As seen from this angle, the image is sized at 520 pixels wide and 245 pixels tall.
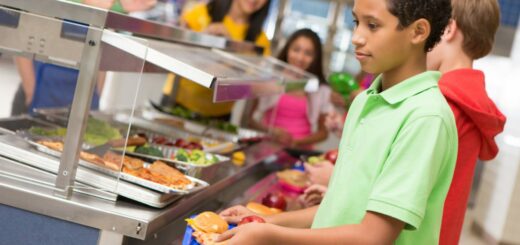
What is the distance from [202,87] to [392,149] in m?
3.01

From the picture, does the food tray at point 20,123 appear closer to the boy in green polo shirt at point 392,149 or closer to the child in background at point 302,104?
the boy in green polo shirt at point 392,149

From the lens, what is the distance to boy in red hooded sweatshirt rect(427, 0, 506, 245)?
6.98 feet

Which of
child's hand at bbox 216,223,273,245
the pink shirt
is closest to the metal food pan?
child's hand at bbox 216,223,273,245

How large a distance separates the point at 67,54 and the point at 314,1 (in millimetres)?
7094

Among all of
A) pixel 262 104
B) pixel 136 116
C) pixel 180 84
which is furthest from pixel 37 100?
pixel 262 104

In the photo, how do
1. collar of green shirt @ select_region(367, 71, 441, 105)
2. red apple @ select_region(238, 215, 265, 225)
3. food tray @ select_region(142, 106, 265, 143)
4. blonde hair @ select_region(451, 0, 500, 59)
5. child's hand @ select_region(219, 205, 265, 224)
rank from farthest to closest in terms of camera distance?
food tray @ select_region(142, 106, 265, 143), blonde hair @ select_region(451, 0, 500, 59), child's hand @ select_region(219, 205, 265, 224), red apple @ select_region(238, 215, 265, 225), collar of green shirt @ select_region(367, 71, 441, 105)

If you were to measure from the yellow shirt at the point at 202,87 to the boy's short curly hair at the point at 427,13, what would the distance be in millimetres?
2747

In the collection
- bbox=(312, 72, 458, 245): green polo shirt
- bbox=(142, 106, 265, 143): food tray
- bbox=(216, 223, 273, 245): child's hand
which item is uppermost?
bbox=(312, 72, 458, 245): green polo shirt

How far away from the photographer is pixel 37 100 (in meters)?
3.96

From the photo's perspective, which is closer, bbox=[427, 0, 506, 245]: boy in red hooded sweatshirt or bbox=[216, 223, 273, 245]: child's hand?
bbox=[216, 223, 273, 245]: child's hand

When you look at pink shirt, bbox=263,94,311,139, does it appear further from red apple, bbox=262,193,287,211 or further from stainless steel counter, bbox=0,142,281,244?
stainless steel counter, bbox=0,142,281,244

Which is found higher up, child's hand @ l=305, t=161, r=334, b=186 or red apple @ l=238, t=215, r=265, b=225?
child's hand @ l=305, t=161, r=334, b=186

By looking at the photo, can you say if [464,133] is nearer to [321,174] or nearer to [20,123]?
[321,174]

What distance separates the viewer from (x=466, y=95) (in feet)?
7.15
